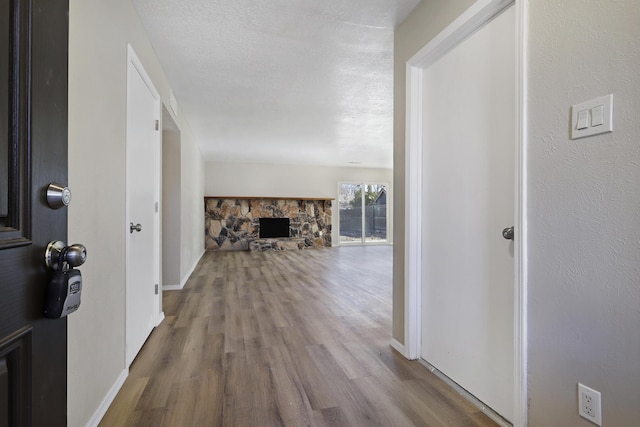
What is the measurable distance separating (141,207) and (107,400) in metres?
1.22

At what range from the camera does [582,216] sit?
3.67 ft

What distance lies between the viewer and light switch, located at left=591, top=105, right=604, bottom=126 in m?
1.05

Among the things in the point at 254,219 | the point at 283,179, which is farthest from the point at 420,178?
the point at 283,179

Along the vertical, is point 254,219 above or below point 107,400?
above

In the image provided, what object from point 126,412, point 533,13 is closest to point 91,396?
point 126,412

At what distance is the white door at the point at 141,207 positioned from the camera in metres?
1.98

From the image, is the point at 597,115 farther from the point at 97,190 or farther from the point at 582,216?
the point at 97,190

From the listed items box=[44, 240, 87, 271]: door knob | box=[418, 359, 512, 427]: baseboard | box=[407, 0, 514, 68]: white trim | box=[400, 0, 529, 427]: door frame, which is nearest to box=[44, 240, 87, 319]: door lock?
box=[44, 240, 87, 271]: door knob

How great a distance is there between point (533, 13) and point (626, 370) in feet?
4.38

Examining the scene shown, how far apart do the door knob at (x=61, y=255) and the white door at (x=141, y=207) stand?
4.59 ft

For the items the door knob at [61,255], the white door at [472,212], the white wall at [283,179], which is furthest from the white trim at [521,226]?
the white wall at [283,179]

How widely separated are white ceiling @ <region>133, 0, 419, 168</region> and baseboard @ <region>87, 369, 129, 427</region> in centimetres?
227

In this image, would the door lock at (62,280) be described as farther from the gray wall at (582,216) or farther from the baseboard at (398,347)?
the baseboard at (398,347)

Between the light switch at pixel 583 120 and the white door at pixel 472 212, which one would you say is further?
the white door at pixel 472 212
